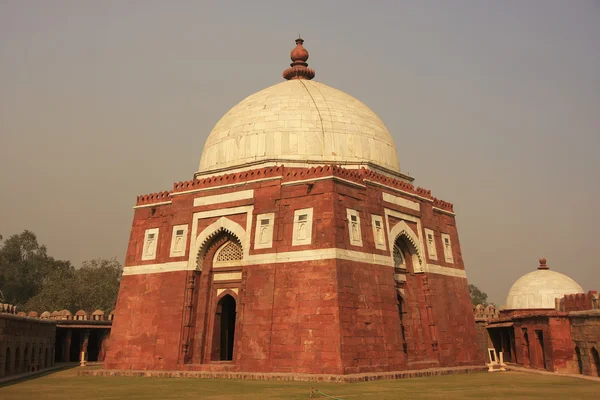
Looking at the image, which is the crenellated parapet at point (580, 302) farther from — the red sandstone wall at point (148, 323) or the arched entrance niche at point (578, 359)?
the red sandstone wall at point (148, 323)

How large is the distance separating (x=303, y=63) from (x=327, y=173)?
36.4 feet

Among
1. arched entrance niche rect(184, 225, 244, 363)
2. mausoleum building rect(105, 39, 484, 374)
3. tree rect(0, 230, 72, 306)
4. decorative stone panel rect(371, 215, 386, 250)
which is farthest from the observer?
tree rect(0, 230, 72, 306)

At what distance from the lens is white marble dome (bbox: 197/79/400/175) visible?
23.9 m

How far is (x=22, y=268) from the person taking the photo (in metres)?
55.9

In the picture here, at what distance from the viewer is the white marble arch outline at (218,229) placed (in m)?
21.6

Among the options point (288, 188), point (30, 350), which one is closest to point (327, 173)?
point (288, 188)

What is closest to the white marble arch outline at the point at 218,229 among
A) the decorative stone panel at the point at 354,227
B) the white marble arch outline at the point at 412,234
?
the decorative stone panel at the point at 354,227

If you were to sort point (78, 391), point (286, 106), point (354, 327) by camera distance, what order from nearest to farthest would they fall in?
point (78, 391) < point (354, 327) < point (286, 106)

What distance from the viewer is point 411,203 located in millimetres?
23750

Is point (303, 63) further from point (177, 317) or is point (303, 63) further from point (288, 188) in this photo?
point (177, 317)

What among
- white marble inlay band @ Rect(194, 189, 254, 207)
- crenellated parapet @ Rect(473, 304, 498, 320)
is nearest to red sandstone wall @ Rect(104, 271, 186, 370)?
white marble inlay band @ Rect(194, 189, 254, 207)

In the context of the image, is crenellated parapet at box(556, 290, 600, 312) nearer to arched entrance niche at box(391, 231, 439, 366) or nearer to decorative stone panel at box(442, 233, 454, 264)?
decorative stone panel at box(442, 233, 454, 264)

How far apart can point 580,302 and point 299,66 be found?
1675 centimetres

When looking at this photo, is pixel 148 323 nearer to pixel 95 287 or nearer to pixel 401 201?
pixel 401 201
